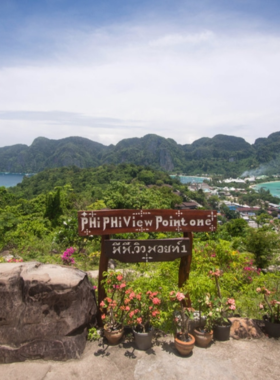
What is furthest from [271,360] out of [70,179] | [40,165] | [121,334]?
[40,165]

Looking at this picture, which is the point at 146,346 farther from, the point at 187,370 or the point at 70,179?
the point at 70,179

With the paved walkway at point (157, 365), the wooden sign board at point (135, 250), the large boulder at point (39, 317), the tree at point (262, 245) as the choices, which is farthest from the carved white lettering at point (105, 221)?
the tree at point (262, 245)

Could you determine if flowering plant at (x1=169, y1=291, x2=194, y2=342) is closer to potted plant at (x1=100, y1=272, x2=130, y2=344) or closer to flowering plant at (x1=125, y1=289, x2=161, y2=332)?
flowering plant at (x1=125, y1=289, x2=161, y2=332)

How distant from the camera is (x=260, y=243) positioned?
1173 cm

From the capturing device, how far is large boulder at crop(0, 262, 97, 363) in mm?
3625

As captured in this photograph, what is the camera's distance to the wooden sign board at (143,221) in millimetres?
4129

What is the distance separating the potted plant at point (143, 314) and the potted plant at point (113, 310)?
0.12m

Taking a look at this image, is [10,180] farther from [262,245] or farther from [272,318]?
[272,318]

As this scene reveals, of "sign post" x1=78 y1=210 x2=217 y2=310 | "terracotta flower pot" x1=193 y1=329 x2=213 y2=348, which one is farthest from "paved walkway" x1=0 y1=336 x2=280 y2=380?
"sign post" x1=78 y1=210 x2=217 y2=310

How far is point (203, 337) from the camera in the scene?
12.9 ft

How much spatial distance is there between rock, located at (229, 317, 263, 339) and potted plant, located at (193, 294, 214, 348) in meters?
0.47

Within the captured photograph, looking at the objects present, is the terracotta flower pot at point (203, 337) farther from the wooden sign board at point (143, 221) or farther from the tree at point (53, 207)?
the tree at point (53, 207)

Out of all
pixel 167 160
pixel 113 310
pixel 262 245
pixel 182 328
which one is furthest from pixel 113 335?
pixel 167 160

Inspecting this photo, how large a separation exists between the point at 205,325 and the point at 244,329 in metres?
0.76
